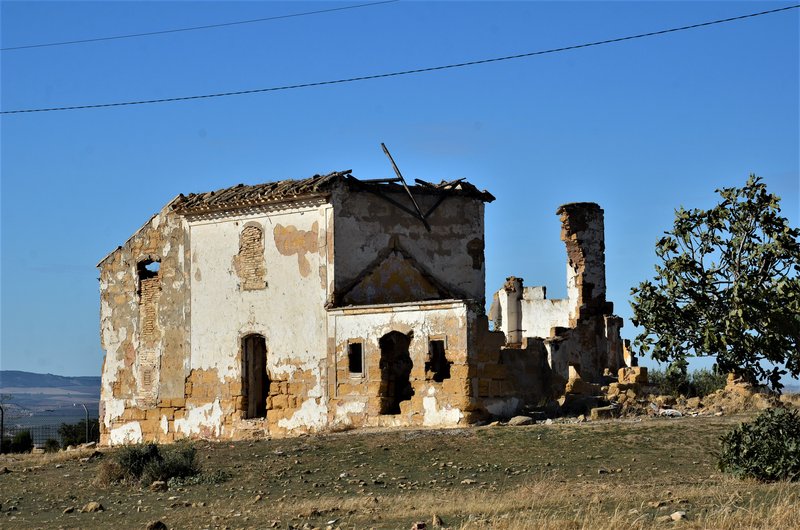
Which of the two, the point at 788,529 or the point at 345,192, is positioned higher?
the point at 345,192

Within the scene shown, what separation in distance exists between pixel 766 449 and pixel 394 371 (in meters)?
10.9

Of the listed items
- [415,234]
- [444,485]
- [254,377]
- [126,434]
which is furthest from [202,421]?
[444,485]

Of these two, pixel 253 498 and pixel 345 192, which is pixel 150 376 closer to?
pixel 345 192

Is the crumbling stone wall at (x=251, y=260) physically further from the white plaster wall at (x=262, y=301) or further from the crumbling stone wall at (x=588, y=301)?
the crumbling stone wall at (x=588, y=301)

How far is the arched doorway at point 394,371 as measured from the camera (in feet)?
82.9

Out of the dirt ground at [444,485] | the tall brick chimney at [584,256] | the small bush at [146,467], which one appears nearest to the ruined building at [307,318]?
the dirt ground at [444,485]

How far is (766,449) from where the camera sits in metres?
16.1

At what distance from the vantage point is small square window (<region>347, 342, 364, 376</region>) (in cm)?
2578

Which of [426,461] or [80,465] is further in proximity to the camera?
[80,465]

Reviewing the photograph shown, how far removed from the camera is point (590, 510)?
13008 mm

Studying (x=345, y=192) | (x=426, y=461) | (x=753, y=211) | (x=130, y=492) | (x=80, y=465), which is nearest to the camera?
(x=753, y=211)

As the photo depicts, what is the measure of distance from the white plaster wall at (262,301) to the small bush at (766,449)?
11.5m

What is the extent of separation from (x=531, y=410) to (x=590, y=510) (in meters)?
12.9

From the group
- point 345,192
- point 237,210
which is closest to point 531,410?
point 345,192
